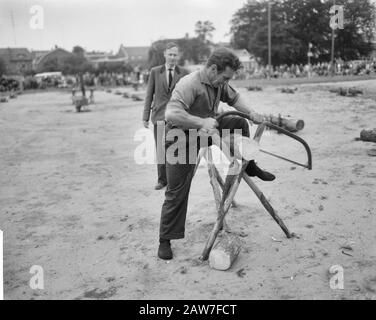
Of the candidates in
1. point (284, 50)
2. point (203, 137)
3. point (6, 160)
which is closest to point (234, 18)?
point (284, 50)

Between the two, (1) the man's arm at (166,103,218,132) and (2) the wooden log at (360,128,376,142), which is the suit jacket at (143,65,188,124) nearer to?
(1) the man's arm at (166,103,218,132)

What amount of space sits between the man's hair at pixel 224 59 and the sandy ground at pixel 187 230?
5.89 ft

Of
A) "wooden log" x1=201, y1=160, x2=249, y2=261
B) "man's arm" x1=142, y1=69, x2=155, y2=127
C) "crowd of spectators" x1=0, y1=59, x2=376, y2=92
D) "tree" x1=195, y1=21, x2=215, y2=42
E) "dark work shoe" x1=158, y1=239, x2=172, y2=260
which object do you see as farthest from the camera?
"tree" x1=195, y1=21, x2=215, y2=42

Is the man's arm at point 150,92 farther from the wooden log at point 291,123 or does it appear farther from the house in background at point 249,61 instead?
the house in background at point 249,61

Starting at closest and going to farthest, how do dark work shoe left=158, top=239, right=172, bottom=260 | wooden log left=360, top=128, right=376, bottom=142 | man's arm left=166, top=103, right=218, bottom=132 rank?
man's arm left=166, top=103, right=218, bottom=132 → dark work shoe left=158, top=239, right=172, bottom=260 → wooden log left=360, top=128, right=376, bottom=142

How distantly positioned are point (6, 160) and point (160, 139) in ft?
15.0

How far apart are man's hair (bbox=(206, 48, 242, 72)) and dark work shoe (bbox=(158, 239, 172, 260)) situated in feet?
5.57

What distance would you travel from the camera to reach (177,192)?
363cm

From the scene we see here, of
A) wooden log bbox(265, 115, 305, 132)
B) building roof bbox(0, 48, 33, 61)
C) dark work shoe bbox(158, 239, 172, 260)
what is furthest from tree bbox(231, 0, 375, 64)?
building roof bbox(0, 48, 33, 61)

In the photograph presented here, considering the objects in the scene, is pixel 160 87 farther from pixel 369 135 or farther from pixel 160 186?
pixel 369 135

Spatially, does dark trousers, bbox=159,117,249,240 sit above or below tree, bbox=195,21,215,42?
below

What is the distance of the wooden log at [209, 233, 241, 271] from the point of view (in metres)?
3.55

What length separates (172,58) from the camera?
18.5ft
